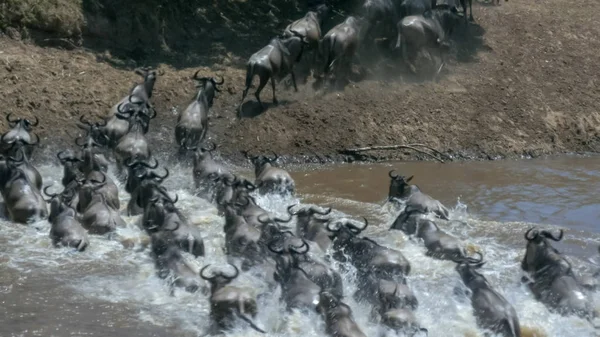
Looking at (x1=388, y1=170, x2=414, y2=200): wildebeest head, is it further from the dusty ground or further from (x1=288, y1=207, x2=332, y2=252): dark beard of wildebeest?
the dusty ground

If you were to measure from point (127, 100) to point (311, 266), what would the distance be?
7032 mm

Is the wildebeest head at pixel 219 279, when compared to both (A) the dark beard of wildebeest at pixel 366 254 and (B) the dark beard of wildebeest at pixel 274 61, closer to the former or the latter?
(A) the dark beard of wildebeest at pixel 366 254

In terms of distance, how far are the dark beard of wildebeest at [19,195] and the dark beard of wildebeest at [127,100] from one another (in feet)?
8.04

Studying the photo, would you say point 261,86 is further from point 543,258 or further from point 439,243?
point 543,258

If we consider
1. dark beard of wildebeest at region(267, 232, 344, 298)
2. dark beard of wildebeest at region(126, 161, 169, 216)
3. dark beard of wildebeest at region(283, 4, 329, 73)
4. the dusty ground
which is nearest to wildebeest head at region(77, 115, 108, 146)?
the dusty ground

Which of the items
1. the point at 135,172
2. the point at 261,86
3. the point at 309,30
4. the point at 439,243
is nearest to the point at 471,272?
the point at 439,243

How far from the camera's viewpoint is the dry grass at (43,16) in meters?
18.0

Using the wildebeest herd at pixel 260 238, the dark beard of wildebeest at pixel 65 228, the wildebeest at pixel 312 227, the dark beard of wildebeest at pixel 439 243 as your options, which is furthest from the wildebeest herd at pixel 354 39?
the dark beard of wildebeest at pixel 439 243

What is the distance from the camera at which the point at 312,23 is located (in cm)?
1847

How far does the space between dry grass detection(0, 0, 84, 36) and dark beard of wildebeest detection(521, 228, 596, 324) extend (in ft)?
33.3

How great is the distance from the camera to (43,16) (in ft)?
59.4

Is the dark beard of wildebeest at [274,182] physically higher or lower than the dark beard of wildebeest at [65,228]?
lower

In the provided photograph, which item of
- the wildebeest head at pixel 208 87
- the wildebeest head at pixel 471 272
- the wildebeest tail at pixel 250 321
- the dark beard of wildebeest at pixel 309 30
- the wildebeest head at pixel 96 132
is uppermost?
the dark beard of wildebeest at pixel 309 30

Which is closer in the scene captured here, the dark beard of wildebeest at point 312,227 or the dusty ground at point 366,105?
the dark beard of wildebeest at point 312,227
